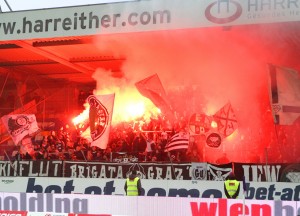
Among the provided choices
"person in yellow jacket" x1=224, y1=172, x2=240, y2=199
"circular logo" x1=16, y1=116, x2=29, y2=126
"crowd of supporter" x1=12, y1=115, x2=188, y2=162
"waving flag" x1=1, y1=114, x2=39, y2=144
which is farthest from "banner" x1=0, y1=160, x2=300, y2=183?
"circular logo" x1=16, y1=116, x2=29, y2=126

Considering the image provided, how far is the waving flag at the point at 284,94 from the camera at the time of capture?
15.3 metres

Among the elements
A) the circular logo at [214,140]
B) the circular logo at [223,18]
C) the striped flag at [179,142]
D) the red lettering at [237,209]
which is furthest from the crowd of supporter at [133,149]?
the red lettering at [237,209]

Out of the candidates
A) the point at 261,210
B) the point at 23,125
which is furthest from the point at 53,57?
the point at 261,210

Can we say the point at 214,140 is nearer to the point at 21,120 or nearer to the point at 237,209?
the point at 21,120

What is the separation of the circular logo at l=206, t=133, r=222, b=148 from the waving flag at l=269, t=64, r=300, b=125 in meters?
2.06

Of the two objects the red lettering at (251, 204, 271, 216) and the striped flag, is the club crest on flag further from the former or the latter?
the red lettering at (251, 204, 271, 216)

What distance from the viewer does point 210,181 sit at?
41.4 ft

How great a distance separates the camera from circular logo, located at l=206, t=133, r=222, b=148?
1673cm

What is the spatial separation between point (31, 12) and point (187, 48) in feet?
16.8

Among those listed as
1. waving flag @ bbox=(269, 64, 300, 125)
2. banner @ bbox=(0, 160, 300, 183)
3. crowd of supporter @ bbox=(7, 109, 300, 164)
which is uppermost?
waving flag @ bbox=(269, 64, 300, 125)

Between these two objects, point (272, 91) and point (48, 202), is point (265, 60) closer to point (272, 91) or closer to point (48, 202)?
point (272, 91)

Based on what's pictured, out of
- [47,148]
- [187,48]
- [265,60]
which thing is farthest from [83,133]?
[265,60]

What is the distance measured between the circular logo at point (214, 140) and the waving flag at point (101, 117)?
11.1 feet

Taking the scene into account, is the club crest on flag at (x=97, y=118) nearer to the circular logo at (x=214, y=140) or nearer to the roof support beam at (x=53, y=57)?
the roof support beam at (x=53, y=57)
